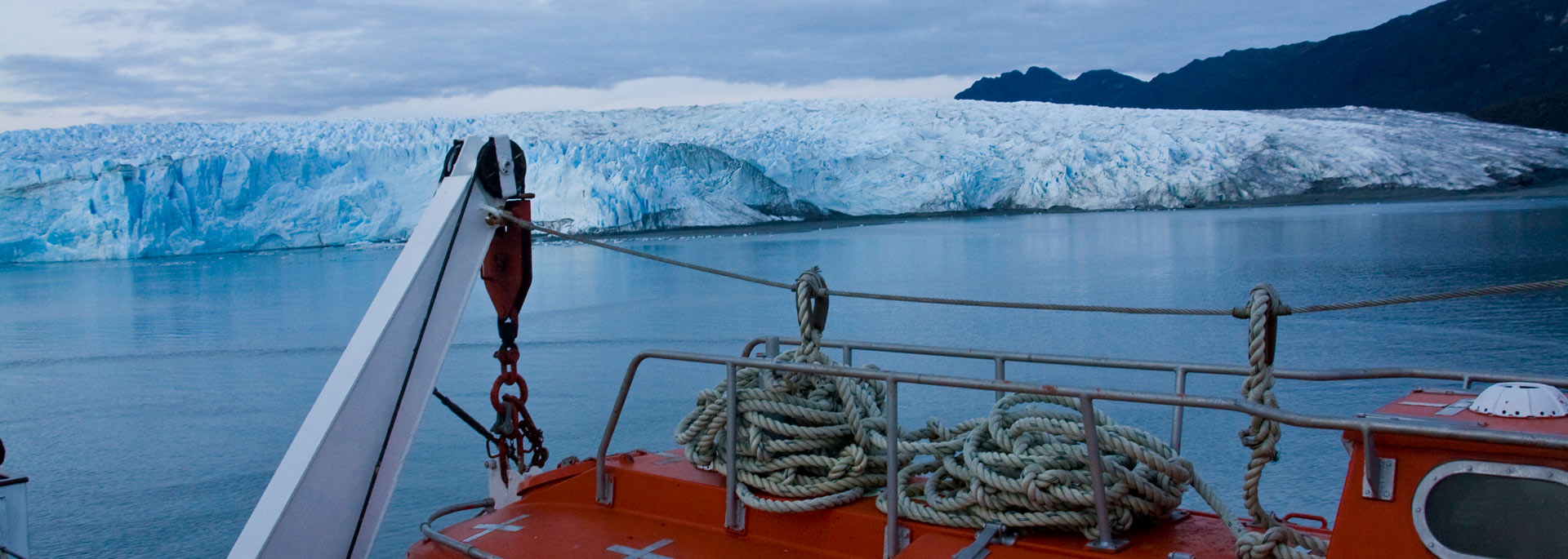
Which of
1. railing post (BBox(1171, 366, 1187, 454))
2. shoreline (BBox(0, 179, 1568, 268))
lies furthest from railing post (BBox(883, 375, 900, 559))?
shoreline (BBox(0, 179, 1568, 268))

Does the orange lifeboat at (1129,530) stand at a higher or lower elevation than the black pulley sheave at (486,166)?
A: lower

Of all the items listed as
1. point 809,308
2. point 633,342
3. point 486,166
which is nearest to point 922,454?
point 809,308

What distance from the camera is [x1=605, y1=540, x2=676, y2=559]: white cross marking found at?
254 centimetres

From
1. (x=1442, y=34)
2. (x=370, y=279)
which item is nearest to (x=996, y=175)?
(x=370, y=279)

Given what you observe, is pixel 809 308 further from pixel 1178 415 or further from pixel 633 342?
pixel 633 342

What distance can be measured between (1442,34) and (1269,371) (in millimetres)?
76524

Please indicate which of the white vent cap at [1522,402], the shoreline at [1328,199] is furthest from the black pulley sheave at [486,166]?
the shoreline at [1328,199]

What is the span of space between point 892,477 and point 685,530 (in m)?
0.71

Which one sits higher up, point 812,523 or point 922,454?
point 922,454

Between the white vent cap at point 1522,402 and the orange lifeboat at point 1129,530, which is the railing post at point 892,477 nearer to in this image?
the orange lifeboat at point 1129,530

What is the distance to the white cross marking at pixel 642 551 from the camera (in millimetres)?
2543

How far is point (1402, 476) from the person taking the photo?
5.31ft

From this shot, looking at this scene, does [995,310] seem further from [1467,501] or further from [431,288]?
[1467,501]

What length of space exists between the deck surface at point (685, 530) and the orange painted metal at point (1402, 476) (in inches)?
17.0
